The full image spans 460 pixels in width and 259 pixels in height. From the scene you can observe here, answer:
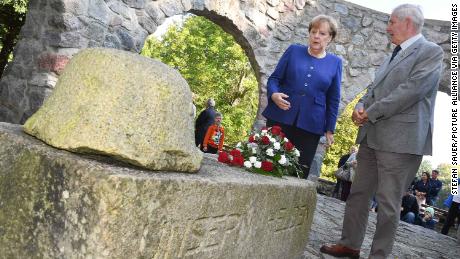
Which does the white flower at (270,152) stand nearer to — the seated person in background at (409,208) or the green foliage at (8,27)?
the seated person in background at (409,208)

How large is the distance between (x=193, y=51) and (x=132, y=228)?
1987cm

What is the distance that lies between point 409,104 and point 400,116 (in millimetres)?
102

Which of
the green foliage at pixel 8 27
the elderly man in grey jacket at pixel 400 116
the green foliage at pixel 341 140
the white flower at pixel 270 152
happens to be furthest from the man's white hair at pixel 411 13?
the green foliage at pixel 341 140

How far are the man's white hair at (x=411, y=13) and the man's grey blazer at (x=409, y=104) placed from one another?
124 mm

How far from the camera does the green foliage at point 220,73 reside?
20078 mm

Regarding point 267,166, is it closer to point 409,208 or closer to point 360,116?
point 360,116

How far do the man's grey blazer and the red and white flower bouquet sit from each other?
606mm

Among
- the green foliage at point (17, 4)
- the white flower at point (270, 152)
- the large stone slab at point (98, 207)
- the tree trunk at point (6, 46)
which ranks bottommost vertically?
the large stone slab at point (98, 207)

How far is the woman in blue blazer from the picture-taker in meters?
3.04

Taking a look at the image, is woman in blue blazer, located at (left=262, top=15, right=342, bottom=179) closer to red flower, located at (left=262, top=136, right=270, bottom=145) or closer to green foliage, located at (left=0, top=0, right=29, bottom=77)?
red flower, located at (left=262, top=136, right=270, bottom=145)

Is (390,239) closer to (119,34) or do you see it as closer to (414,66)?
(414,66)

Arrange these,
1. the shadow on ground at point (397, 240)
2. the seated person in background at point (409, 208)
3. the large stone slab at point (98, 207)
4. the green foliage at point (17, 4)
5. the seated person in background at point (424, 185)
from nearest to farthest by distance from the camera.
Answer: the large stone slab at point (98, 207) → the shadow on ground at point (397, 240) → the seated person in background at point (409, 208) → the seated person in background at point (424, 185) → the green foliage at point (17, 4)

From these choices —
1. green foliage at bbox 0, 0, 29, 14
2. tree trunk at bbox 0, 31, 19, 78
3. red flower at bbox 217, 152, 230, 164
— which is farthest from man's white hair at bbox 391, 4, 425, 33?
tree trunk at bbox 0, 31, 19, 78

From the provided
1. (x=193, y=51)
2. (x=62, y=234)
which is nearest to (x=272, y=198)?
(x=62, y=234)
